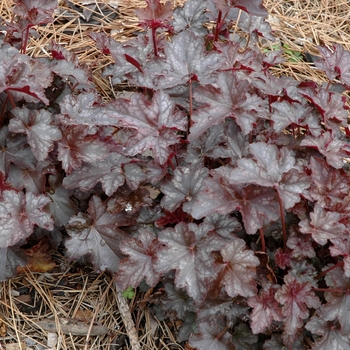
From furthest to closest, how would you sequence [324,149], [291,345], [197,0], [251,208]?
[197,0]
[324,149]
[291,345]
[251,208]

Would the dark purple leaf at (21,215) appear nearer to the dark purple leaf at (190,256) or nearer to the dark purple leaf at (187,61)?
the dark purple leaf at (190,256)

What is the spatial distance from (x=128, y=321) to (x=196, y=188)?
66cm

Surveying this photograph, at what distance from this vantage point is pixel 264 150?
1676mm

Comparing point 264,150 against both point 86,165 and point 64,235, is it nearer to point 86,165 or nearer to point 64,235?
point 86,165

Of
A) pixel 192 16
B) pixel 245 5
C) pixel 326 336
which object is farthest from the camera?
pixel 192 16

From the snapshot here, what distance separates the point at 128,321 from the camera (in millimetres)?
1994

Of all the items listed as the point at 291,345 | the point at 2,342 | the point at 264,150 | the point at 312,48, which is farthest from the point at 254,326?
the point at 312,48

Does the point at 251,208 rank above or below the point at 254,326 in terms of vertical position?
above

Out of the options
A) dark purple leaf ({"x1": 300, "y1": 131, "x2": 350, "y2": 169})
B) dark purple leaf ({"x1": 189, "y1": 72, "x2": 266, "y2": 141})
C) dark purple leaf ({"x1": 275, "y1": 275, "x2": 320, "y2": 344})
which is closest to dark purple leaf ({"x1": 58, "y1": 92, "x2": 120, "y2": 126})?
dark purple leaf ({"x1": 189, "y1": 72, "x2": 266, "y2": 141})

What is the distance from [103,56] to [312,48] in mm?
1305

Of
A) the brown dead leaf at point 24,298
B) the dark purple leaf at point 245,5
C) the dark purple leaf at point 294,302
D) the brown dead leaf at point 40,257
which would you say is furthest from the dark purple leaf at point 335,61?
the brown dead leaf at point 24,298

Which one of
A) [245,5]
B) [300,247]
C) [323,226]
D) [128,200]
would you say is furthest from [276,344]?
[245,5]

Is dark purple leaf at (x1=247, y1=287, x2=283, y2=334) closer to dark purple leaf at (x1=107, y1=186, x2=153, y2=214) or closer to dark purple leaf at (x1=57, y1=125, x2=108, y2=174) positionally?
dark purple leaf at (x1=107, y1=186, x2=153, y2=214)

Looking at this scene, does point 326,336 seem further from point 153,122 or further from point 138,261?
point 153,122
